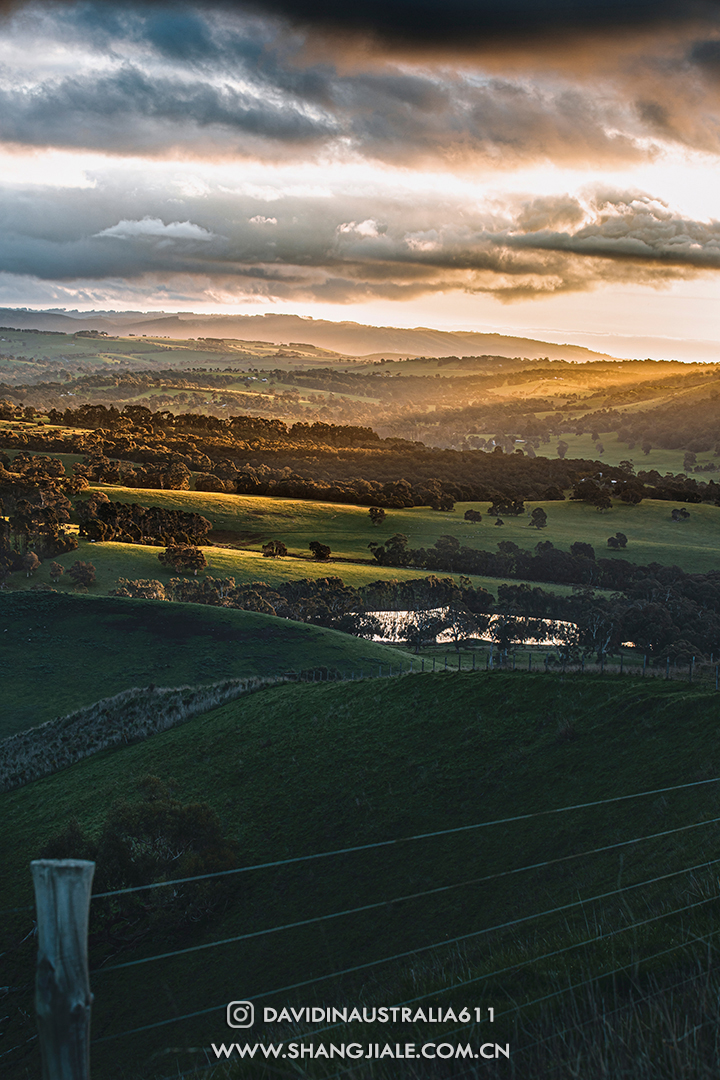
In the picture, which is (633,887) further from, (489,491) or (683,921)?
(489,491)

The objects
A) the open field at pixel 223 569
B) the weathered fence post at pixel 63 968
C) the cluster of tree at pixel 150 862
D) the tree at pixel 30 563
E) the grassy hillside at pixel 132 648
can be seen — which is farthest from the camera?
the tree at pixel 30 563

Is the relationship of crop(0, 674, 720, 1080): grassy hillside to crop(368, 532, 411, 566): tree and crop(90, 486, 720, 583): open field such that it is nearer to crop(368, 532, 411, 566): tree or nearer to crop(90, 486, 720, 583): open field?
crop(368, 532, 411, 566): tree

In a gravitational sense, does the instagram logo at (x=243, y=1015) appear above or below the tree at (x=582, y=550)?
above

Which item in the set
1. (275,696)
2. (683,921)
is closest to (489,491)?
(275,696)

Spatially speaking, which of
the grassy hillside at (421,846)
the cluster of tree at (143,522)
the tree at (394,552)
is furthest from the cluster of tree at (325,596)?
the grassy hillside at (421,846)

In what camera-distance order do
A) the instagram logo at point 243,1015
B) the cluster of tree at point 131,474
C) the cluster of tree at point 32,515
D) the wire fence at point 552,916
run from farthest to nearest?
the cluster of tree at point 131,474
the cluster of tree at point 32,515
the wire fence at point 552,916
the instagram logo at point 243,1015

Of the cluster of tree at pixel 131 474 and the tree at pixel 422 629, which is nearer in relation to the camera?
the tree at pixel 422 629

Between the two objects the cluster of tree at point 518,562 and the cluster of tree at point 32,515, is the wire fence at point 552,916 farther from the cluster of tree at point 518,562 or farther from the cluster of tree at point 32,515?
the cluster of tree at point 518,562

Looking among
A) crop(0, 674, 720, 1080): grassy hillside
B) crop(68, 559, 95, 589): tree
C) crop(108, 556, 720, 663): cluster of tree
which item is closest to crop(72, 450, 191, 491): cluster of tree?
crop(68, 559, 95, 589): tree
